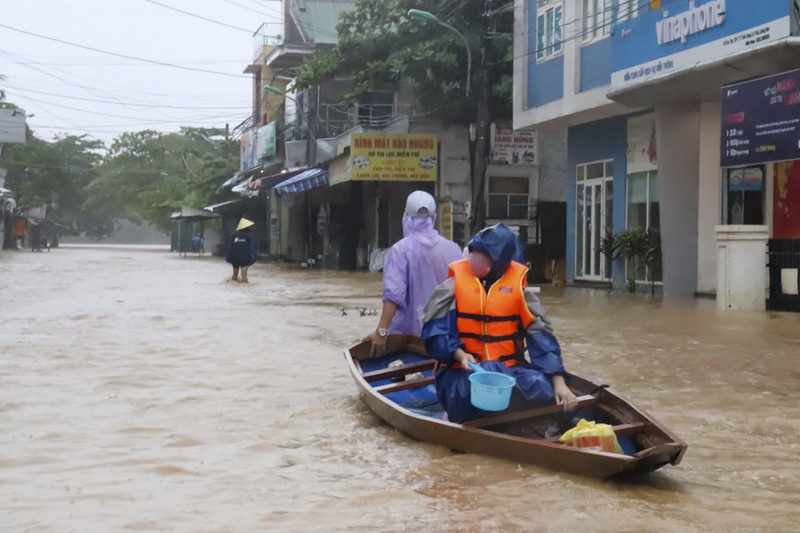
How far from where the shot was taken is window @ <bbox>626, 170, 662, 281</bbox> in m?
23.2

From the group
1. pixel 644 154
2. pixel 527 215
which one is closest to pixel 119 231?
pixel 527 215

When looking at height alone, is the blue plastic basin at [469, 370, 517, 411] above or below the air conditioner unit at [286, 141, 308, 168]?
below

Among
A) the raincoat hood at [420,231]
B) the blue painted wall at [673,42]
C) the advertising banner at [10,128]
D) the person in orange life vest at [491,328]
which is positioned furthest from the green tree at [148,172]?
the person in orange life vest at [491,328]

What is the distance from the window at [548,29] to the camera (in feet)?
82.5

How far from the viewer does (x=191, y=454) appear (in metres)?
7.25

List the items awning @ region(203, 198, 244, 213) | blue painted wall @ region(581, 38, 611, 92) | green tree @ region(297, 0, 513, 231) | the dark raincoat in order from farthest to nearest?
awning @ region(203, 198, 244, 213) < green tree @ region(297, 0, 513, 231) < the dark raincoat < blue painted wall @ region(581, 38, 611, 92)

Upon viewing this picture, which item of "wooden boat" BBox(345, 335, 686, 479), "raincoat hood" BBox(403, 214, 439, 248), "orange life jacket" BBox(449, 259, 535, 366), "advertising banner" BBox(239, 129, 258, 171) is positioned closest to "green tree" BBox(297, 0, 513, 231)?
"advertising banner" BBox(239, 129, 258, 171)

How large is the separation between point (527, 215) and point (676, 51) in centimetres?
1480

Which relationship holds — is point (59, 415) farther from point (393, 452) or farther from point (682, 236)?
point (682, 236)

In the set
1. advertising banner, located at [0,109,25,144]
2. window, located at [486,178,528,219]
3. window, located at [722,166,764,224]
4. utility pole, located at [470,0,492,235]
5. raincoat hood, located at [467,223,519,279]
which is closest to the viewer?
raincoat hood, located at [467,223,519,279]

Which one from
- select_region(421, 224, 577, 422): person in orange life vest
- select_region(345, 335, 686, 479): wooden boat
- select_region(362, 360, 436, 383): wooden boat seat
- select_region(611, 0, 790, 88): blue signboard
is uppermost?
select_region(611, 0, 790, 88): blue signboard

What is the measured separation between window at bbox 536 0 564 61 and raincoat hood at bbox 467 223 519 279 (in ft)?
63.3

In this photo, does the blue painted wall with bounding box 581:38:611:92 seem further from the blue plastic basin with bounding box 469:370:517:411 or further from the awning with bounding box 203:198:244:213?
the awning with bounding box 203:198:244:213

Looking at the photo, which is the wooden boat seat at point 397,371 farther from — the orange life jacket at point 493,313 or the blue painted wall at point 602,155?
the blue painted wall at point 602,155
